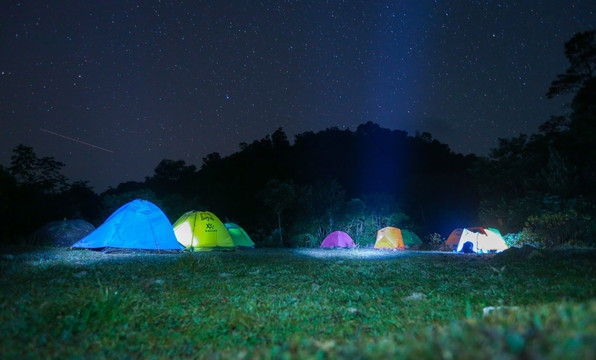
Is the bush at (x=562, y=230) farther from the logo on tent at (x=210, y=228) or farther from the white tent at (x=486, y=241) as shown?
the logo on tent at (x=210, y=228)

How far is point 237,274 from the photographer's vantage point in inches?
297

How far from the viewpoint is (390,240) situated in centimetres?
2466

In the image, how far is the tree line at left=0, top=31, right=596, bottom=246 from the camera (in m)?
21.7

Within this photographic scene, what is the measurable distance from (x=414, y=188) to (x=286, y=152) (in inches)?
686

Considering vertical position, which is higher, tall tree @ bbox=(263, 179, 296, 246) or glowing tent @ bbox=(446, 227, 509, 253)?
tall tree @ bbox=(263, 179, 296, 246)

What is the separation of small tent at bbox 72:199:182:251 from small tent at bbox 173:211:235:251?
1369mm

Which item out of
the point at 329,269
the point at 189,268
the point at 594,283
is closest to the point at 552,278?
the point at 594,283

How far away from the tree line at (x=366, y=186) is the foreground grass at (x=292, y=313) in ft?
44.0

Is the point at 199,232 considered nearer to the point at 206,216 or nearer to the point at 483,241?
the point at 206,216

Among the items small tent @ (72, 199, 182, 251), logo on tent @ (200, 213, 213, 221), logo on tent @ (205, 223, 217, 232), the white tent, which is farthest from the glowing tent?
small tent @ (72, 199, 182, 251)

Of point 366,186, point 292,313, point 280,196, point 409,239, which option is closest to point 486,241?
point 409,239

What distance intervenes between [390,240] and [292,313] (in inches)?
838

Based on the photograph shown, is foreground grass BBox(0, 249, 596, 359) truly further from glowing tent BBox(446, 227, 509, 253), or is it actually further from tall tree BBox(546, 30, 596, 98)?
tall tree BBox(546, 30, 596, 98)

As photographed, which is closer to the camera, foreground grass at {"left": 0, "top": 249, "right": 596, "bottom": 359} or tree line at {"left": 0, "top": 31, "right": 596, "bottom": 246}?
foreground grass at {"left": 0, "top": 249, "right": 596, "bottom": 359}
